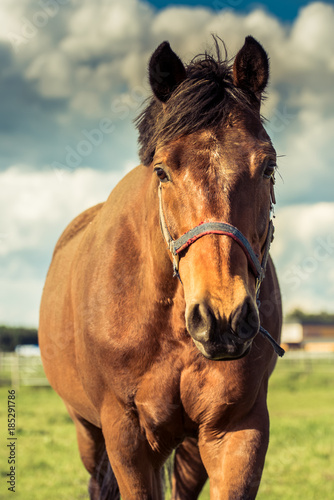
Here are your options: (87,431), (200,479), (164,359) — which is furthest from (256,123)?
(87,431)

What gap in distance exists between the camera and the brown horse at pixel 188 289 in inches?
88.2

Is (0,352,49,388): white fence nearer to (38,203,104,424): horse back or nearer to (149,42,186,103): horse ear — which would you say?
(38,203,104,424): horse back

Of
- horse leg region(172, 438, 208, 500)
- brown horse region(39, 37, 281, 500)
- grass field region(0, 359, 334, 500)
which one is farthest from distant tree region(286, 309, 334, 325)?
brown horse region(39, 37, 281, 500)

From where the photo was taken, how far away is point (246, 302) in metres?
2.09

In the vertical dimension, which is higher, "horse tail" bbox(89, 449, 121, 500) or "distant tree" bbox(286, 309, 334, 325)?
"horse tail" bbox(89, 449, 121, 500)

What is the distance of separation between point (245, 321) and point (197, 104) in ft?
3.26

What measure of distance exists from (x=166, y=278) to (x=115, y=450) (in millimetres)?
965

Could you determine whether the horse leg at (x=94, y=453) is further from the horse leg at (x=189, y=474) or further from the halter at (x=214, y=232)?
the halter at (x=214, y=232)

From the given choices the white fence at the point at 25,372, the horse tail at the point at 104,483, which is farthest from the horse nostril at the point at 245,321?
the white fence at the point at 25,372

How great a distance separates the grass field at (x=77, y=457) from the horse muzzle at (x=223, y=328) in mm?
4576

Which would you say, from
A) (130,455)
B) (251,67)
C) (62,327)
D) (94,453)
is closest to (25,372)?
(94,453)

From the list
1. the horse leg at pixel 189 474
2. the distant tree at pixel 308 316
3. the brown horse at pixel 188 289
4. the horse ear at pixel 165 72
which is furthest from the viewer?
the distant tree at pixel 308 316

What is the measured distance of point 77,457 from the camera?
27.0 ft

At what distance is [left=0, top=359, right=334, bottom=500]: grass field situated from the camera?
6.37 metres
